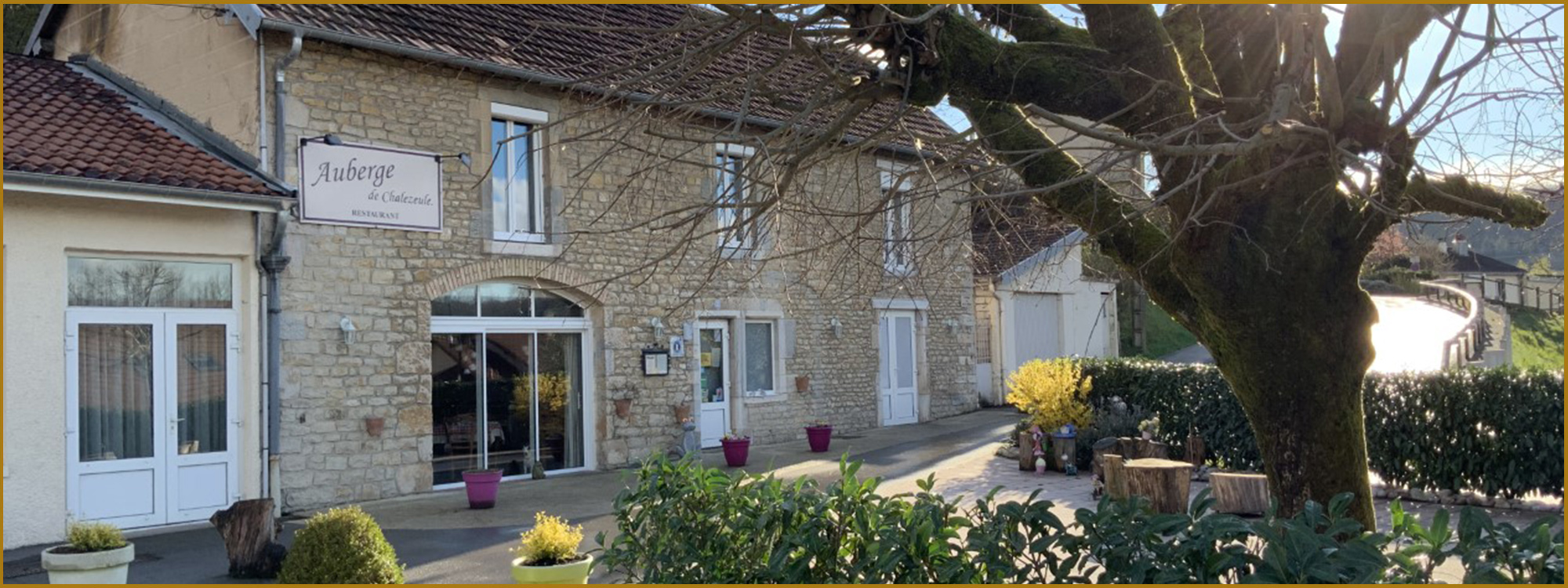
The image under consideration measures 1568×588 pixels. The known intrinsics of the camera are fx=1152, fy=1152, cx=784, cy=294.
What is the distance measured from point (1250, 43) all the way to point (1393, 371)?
24.0ft

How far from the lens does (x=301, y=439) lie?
11.4 metres

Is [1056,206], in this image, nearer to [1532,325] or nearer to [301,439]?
[301,439]

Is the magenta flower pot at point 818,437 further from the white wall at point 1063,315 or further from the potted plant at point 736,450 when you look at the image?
the white wall at point 1063,315

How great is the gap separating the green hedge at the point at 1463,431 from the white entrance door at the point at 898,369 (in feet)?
23.6

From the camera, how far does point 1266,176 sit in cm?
452

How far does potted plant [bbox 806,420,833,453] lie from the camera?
15.6 metres

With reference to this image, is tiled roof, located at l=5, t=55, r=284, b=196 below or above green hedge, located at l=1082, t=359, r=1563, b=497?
above

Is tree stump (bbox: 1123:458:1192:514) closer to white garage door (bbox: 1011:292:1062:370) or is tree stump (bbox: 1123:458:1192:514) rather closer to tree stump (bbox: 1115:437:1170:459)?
tree stump (bbox: 1115:437:1170:459)

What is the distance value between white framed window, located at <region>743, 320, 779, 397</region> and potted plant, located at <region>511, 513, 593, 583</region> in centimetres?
969

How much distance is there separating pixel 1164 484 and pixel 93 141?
1018cm

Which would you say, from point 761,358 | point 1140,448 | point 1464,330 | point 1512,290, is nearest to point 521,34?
point 761,358

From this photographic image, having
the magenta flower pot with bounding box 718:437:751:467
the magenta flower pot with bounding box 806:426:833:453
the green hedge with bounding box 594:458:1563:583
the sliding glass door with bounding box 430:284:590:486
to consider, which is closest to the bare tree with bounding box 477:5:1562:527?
the green hedge with bounding box 594:458:1563:583

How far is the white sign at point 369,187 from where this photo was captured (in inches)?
456

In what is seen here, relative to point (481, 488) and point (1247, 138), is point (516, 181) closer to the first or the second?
point (481, 488)
